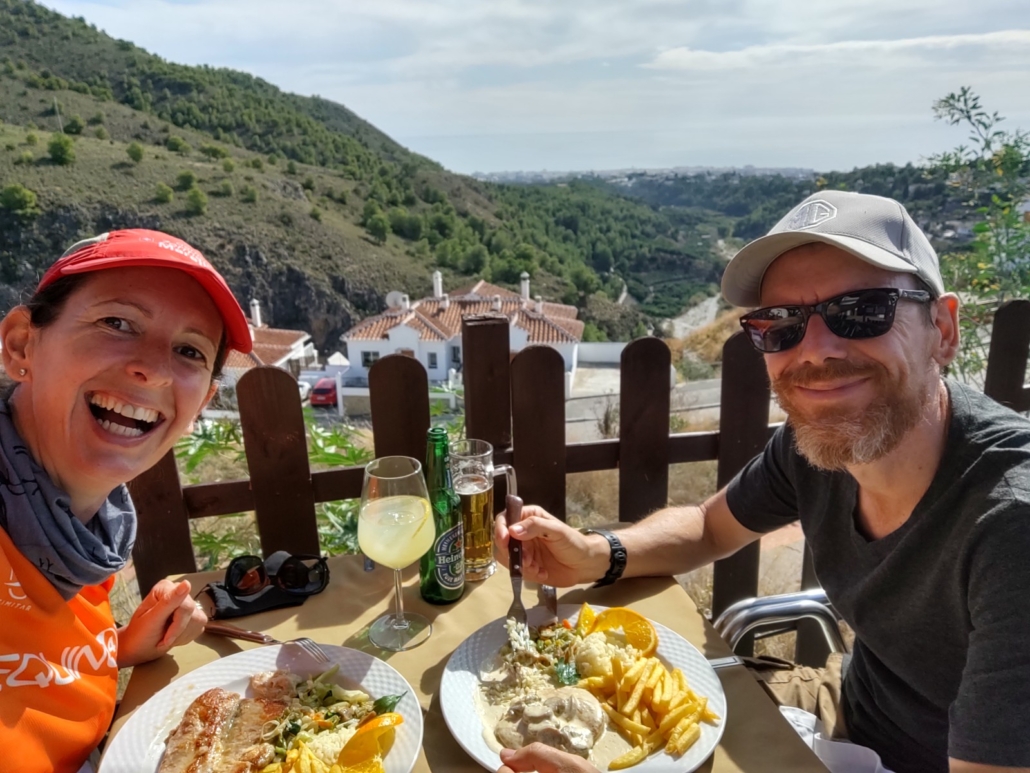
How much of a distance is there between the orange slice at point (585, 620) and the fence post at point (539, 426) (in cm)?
86

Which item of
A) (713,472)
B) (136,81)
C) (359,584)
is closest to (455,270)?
(136,81)

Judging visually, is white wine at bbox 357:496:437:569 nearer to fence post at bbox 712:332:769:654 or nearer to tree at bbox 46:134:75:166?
fence post at bbox 712:332:769:654

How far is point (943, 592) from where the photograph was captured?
1.26 metres

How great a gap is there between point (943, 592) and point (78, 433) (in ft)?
5.33

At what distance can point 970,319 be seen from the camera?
16.1ft

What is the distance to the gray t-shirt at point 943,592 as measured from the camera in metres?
1.04

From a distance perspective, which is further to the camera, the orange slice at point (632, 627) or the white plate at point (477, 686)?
the orange slice at point (632, 627)

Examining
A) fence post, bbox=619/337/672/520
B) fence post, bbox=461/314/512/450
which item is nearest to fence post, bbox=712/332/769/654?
fence post, bbox=619/337/672/520

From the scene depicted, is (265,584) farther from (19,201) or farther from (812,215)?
(19,201)

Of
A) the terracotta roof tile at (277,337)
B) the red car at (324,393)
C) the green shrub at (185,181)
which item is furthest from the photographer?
the green shrub at (185,181)

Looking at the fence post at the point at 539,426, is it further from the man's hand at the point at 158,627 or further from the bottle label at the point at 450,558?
the man's hand at the point at 158,627

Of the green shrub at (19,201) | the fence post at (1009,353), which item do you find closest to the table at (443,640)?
the fence post at (1009,353)

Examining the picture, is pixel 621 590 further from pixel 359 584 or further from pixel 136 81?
pixel 136 81

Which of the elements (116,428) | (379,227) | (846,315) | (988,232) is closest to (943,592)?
(846,315)
